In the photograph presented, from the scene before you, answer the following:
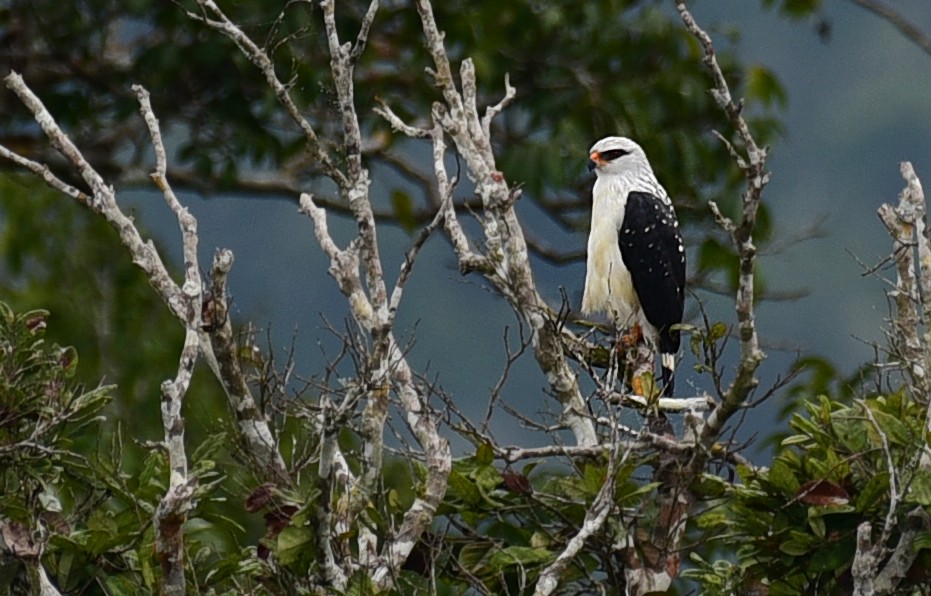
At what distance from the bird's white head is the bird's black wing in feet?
0.57

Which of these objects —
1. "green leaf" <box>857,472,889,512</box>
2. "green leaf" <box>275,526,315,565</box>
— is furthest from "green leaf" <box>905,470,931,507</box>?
"green leaf" <box>275,526,315,565</box>

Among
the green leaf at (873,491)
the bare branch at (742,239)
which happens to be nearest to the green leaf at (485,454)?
the bare branch at (742,239)

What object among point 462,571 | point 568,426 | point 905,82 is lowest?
point 462,571

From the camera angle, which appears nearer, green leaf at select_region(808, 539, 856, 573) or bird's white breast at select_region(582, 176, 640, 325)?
green leaf at select_region(808, 539, 856, 573)

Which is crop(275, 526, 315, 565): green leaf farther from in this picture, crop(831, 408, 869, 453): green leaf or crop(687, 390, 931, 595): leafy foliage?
crop(831, 408, 869, 453): green leaf

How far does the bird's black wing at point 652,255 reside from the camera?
7.52 m

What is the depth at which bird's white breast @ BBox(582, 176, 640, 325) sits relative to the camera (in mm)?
7625

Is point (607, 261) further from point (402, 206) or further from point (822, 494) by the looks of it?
point (402, 206)

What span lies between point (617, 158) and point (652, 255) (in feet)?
1.51

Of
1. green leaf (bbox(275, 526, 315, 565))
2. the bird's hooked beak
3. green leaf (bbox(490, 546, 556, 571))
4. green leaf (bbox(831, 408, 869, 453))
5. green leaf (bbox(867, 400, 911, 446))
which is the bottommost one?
green leaf (bbox(275, 526, 315, 565))

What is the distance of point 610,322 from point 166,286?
2.85m

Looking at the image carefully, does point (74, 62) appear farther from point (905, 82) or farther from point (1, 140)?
point (905, 82)

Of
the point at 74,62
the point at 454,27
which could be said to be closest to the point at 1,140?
the point at 74,62

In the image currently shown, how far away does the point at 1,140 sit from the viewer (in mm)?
11125
